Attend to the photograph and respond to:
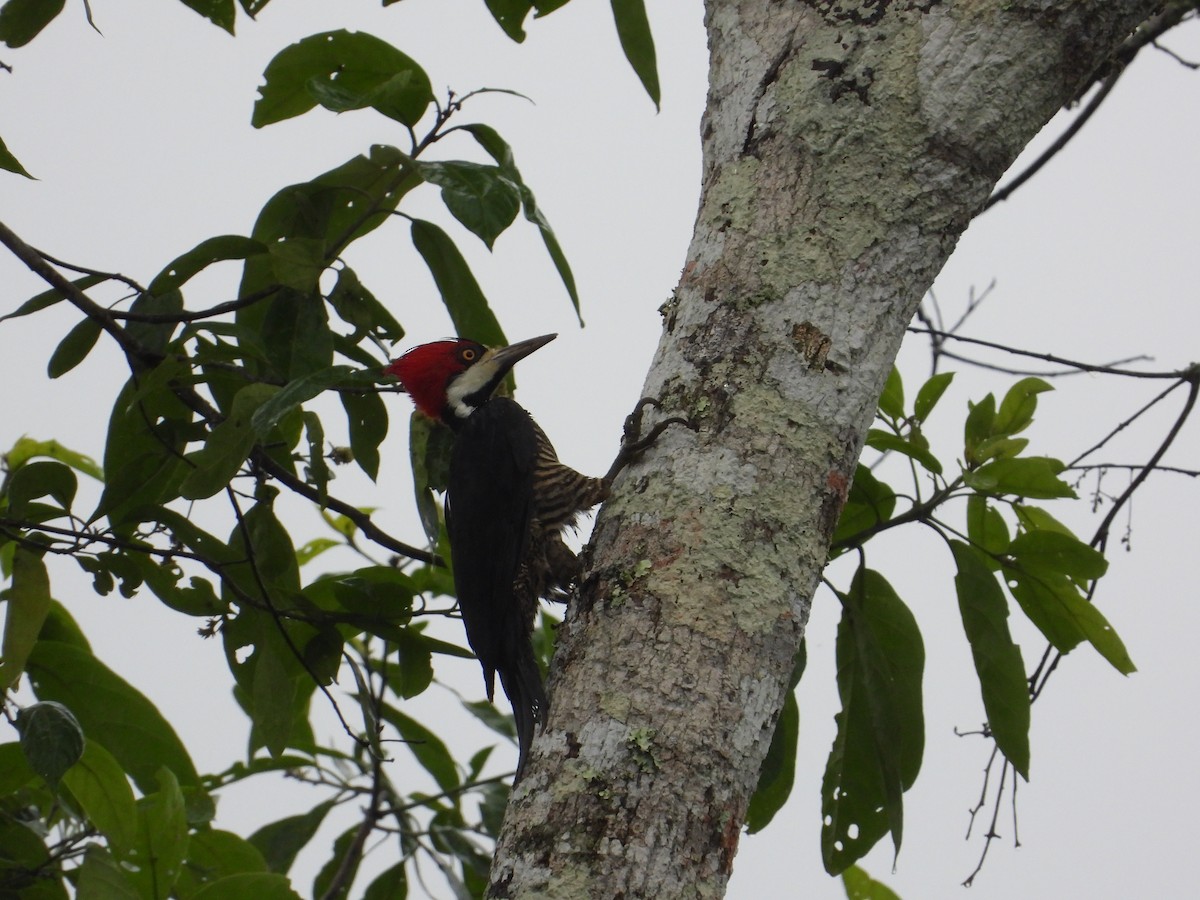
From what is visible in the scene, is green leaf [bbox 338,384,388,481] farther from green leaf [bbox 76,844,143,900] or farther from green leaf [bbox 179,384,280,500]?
green leaf [bbox 76,844,143,900]

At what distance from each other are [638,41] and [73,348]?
1.55 metres

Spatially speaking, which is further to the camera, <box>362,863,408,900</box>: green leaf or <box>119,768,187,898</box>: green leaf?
<box>362,863,408,900</box>: green leaf

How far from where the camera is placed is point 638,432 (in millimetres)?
2379

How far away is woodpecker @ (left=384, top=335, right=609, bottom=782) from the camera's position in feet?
10.1

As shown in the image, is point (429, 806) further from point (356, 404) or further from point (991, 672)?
point (991, 672)

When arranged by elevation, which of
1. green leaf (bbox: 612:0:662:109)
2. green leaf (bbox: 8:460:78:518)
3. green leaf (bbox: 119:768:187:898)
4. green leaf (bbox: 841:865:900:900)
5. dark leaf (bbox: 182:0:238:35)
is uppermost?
green leaf (bbox: 612:0:662:109)

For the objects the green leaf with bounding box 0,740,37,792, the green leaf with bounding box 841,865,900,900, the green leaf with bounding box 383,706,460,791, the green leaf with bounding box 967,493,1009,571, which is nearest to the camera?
the green leaf with bounding box 0,740,37,792

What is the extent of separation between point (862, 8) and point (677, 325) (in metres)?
0.72

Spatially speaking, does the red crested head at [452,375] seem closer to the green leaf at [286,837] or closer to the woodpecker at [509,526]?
the woodpecker at [509,526]

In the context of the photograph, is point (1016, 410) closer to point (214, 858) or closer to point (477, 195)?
point (477, 195)

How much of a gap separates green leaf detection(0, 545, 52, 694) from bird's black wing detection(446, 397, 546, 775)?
0.99 metres

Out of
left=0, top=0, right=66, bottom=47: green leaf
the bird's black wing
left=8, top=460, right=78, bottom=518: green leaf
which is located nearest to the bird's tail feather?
the bird's black wing

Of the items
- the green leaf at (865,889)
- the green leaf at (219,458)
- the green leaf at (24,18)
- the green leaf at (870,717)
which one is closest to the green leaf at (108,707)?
the green leaf at (219,458)

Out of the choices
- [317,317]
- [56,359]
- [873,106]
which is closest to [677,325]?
[873,106]
